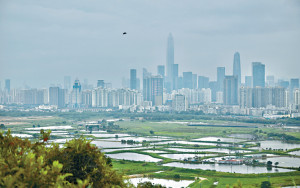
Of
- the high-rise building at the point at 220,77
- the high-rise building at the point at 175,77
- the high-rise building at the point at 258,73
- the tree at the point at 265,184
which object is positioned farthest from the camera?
the high-rise building at the point at 175,77

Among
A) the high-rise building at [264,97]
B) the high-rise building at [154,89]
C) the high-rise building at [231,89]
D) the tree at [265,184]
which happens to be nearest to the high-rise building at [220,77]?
the high-rise building at [231,89]

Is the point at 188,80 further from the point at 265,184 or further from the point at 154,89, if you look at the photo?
the point at 265,184

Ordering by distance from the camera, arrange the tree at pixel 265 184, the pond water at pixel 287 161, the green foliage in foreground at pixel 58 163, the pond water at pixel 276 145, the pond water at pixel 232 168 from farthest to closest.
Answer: the pond water at pixel 276 145
the pond water at pixel 287 161
the pond water at pixel 232 168
the tree at pixel 265 184
the green foliage in foreground at pixel 58 163

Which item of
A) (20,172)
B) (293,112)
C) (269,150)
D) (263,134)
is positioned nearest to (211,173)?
(269,150)

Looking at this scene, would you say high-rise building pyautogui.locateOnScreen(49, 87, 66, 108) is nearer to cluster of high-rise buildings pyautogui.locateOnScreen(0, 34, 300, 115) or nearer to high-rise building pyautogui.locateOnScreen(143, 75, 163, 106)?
cluster of high-rise buildings pyautogui.locateOnScreen(0, 34, 300, 115)

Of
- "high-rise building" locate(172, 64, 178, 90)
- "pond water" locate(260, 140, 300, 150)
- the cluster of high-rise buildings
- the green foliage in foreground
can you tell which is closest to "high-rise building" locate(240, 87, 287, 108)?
the cluster of high-rise buildings

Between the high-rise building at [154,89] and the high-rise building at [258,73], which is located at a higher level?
the high-rise building at [258,73]

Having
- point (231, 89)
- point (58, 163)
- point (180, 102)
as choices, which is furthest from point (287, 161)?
point (231, 89)

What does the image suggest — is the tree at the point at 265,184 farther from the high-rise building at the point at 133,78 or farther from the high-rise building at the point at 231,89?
the high-rise building at the point at 133,78

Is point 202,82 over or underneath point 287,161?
over

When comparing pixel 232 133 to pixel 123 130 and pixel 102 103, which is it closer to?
pixel 123 130
